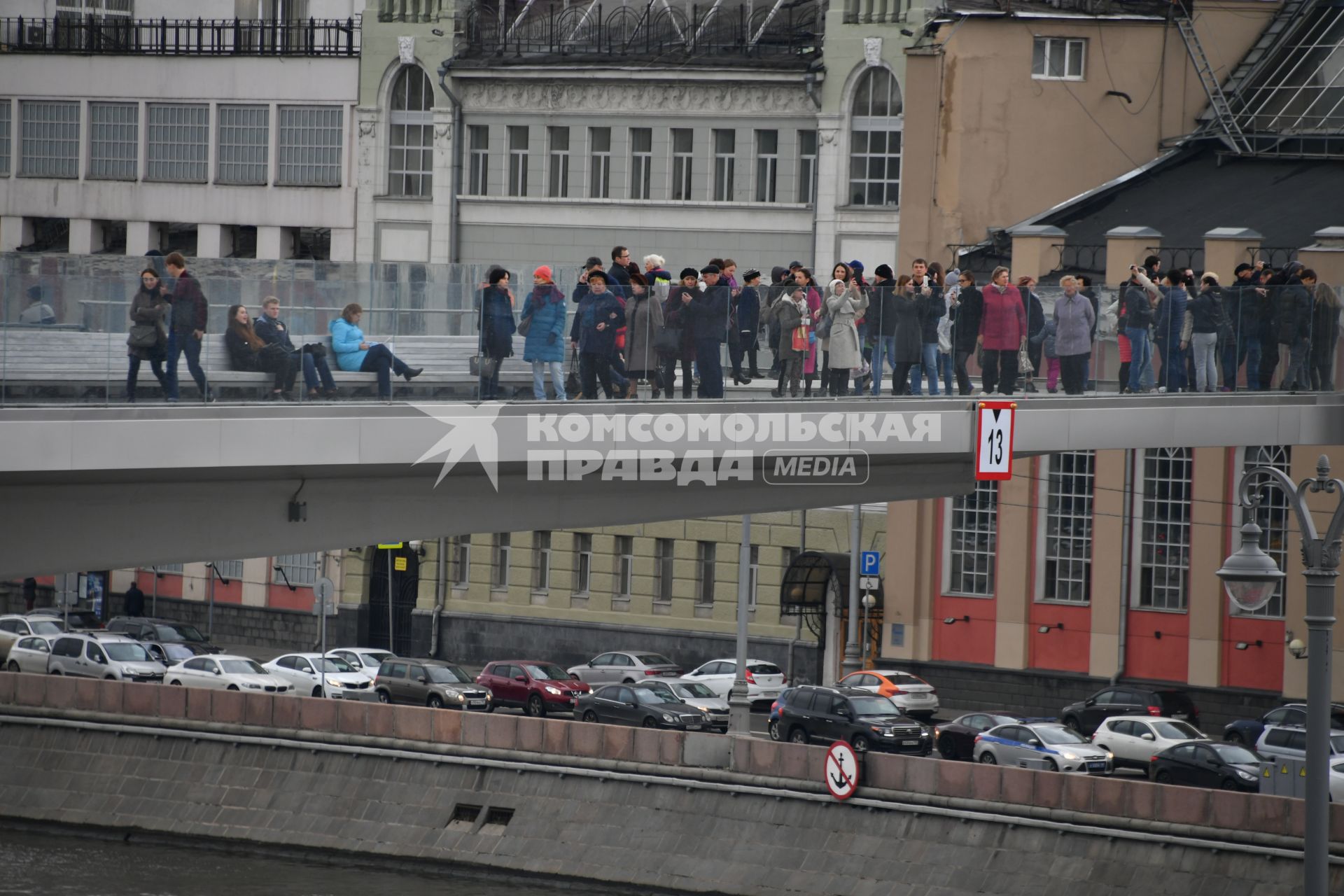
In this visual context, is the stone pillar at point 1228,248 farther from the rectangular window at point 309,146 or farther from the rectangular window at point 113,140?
the rectangular window at point 113,140

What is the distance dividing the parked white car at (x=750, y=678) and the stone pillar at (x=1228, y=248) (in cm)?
1089

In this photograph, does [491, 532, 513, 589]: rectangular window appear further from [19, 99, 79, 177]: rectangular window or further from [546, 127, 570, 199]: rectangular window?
[19, 99, 79, 177]: rectangular window

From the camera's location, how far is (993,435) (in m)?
29.8

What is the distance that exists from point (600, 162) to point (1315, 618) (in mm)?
41720

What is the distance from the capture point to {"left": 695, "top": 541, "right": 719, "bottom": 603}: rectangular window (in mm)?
55062

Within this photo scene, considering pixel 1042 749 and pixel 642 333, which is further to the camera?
pixel 1042 749

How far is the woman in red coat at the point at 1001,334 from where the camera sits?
98.4 ft

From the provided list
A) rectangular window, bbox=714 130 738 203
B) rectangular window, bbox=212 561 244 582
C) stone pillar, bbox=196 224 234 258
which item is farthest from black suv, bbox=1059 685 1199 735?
stone pillar, bbox=196 224 234 258

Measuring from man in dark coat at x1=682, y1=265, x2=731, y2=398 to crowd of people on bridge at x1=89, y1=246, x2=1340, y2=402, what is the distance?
0.06ft

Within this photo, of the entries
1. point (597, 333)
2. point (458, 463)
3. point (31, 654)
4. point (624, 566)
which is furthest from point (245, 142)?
point (458, 463)

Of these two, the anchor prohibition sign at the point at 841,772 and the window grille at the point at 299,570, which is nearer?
the anchor prohibition sign at the point at 841,772

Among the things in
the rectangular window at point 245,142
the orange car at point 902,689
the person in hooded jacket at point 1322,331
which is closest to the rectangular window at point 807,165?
the rectangular window at point 245,142

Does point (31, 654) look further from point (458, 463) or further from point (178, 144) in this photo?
point (458, 463)

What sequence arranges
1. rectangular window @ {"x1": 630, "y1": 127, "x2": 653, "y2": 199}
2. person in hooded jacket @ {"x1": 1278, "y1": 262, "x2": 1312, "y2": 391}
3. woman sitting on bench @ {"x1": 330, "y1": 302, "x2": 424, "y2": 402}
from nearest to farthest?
woman sitting on bench @ {"x1": 330, "y1": 302, "x2": 424, "y2": 402}, person in hooded jacket @ {"x1": 1278, "y1": 262, "x2": 1312, "y2": 391}, rectangular window @ {"x1": 630, "y1": 127, "x2": 653, "y2": 199}
